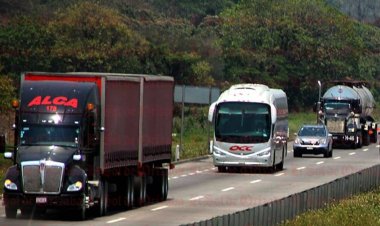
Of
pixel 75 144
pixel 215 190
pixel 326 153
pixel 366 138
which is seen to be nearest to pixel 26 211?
pixel 75 144

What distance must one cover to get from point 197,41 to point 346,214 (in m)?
78.3

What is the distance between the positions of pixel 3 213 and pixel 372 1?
15102 cm

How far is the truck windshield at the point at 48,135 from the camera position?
102ft

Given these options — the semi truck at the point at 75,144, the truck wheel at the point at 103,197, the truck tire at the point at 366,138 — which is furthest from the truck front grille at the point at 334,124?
the truck wheel at the point at 103,197

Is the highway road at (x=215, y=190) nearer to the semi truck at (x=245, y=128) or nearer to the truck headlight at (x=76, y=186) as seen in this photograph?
the semi truck at (x=245, y=128)

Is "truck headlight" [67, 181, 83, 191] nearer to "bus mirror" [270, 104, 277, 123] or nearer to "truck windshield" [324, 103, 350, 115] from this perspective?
"bus mirror" [270, 104, 277, 123]

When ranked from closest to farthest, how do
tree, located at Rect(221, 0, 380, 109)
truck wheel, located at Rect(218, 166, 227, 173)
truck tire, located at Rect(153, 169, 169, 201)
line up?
truck tire, located at Rect(153, 169, 169, 201), truck wheel, located at Rect(218, 166, 227, 173), tree, located at Rect(221, 0, 380, 109)

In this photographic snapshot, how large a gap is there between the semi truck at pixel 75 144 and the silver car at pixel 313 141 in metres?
34.1

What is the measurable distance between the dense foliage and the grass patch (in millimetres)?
50965

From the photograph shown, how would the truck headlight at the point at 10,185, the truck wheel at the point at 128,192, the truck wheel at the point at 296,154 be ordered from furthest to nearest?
the truck wheel at the point at 296,154 < the truck wheel at the point at 128,192 < the truck headlight at the point at 10,185

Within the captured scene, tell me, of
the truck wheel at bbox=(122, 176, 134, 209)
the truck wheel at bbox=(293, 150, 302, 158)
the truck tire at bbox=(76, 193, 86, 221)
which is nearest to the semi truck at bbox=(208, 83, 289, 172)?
the truck wheel at bbox=(293, 150, 302, 158)

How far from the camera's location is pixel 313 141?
68438 millimetres

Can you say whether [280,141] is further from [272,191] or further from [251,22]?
[251,22]

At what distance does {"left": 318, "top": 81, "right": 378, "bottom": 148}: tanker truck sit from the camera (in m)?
78.2
